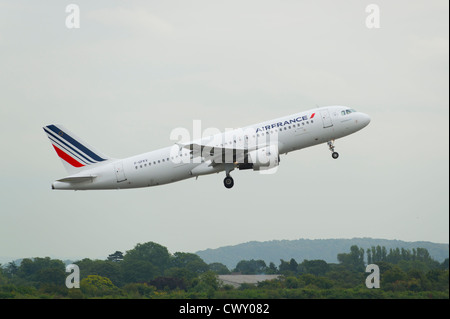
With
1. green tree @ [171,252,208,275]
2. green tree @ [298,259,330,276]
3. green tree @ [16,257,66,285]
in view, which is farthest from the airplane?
green tree @ [171,252,208,275]

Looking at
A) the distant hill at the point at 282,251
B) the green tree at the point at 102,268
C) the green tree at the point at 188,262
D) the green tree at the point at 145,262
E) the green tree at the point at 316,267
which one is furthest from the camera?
the distant hill at the point at 282,251

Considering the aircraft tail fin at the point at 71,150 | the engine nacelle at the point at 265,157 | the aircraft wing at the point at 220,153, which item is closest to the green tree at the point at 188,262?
the aircraft tail fin at the point at 71,150

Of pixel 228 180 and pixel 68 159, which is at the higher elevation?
pixel 68 159

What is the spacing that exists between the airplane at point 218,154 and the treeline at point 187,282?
429 inches

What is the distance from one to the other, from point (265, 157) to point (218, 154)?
4.29 m

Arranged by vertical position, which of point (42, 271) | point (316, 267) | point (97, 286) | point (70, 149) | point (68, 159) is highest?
point (70, 149)

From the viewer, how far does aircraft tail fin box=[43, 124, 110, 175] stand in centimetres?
6669

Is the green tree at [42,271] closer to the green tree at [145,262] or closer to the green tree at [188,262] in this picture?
the green tree at [145,262]

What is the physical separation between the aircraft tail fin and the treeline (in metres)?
11.6

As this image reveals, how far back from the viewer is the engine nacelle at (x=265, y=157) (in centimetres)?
5981

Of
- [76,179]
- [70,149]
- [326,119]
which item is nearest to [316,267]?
[326,119]

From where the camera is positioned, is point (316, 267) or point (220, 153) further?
point (316, 267)

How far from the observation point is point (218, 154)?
2408 inches

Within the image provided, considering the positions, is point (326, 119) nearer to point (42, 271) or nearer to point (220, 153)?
point (220, 153)
